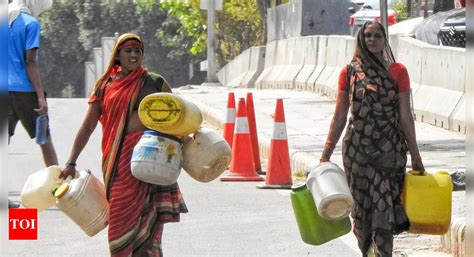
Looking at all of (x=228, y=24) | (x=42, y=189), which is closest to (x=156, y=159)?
(x=42, y=189)

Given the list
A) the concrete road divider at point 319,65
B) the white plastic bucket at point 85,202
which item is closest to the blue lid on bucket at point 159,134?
the white plastic bucket at point 85,202

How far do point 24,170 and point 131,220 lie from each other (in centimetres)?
716

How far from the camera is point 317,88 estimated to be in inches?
1055

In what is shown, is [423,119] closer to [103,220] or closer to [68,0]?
[103,220]

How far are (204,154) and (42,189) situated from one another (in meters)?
0.96

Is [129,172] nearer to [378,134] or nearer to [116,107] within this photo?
[116,107]

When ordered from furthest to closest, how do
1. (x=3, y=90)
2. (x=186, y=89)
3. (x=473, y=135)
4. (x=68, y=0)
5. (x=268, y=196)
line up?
(x=68, y=0) < (x=186, y=89) < (x=268, y=196) < (x=3, y=90) < (x=473, y=135)

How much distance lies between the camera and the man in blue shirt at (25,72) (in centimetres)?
1117

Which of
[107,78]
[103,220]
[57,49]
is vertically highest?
[107,78]

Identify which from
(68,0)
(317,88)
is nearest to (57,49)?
(68,0)

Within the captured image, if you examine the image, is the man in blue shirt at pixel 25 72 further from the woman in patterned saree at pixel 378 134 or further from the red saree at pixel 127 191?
the woman in patterned saree at pixel 378 134

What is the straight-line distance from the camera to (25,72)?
1131 centimetres

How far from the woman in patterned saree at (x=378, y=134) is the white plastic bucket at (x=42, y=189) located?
1571 mm

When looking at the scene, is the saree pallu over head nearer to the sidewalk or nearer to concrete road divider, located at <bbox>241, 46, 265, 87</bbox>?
the sidewalk
